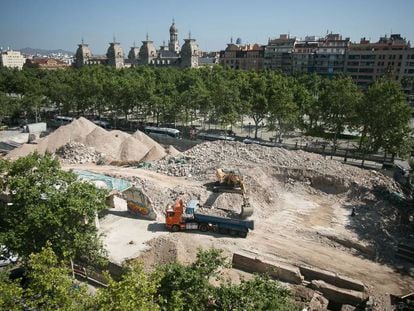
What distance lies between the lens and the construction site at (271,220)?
70.5 feet

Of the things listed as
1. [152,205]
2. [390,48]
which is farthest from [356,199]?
[390,48]

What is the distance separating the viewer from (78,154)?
4238 centimetres

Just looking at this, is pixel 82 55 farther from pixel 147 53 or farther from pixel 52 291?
pixel 52 291

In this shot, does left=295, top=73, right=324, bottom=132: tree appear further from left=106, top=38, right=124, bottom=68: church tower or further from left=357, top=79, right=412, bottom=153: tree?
left=106, top=38, right=124, bottom=68: church tower

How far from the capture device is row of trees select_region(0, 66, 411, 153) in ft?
132

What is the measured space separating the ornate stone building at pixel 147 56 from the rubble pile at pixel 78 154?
280 feet

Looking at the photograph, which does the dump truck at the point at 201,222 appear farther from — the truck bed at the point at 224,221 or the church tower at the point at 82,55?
→ the church tower at the point at 82,55

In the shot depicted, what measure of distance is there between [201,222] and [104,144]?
80.3ft

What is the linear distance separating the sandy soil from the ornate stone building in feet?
316

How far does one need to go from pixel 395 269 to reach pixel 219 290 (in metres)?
14.5

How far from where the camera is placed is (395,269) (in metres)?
22.8

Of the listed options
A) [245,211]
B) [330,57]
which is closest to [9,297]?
[245,211]

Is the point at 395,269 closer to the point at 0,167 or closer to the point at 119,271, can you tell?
the point at 119,271

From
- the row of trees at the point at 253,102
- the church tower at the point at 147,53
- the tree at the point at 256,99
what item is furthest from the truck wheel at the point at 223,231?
the church tower at the point at 147,53
